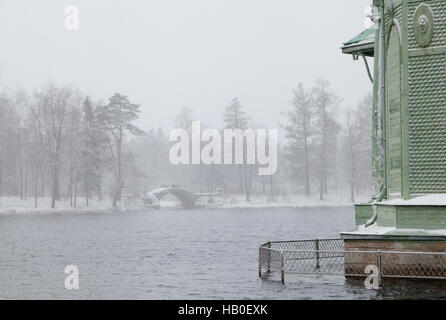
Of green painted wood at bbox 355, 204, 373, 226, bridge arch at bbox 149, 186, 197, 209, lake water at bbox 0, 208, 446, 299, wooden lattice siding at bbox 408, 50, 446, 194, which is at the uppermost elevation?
wooden lattice siding at bbox 408, 50, 446, 194

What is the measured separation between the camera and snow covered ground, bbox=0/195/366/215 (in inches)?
3708

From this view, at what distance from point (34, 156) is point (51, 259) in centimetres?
6672

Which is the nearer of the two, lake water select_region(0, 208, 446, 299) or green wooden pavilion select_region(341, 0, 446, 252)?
lake water select_region(0, 208, 446, 299)

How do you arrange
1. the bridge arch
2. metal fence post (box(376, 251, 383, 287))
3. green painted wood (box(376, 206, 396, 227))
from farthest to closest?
the bridge arch → green painted wood (box(376, 206, 396, 227)) → metal fence post (box(376, 251, 383, 287))

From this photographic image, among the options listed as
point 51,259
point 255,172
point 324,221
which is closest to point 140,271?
point 51,259

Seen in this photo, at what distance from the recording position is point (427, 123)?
26.7 metres

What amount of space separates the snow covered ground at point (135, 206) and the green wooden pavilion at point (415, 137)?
233ft

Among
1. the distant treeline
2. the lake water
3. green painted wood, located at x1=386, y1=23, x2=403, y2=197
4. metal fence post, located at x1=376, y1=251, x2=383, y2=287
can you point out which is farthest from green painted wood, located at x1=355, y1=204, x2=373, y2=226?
the distant treeline

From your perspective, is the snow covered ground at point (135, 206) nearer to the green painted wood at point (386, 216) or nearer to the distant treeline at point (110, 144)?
the distant treeline at point (110, 144)

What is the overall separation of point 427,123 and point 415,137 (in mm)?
597

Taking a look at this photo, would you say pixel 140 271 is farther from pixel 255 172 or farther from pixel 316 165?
pixel 255 172

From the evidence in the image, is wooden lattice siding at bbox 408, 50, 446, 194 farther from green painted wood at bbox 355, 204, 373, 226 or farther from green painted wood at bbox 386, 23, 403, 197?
green painted wood at bbox 355, 204, 373, 226

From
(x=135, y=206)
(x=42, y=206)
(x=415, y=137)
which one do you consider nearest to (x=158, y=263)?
(x=415, y=137)

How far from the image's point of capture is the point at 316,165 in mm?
116250
